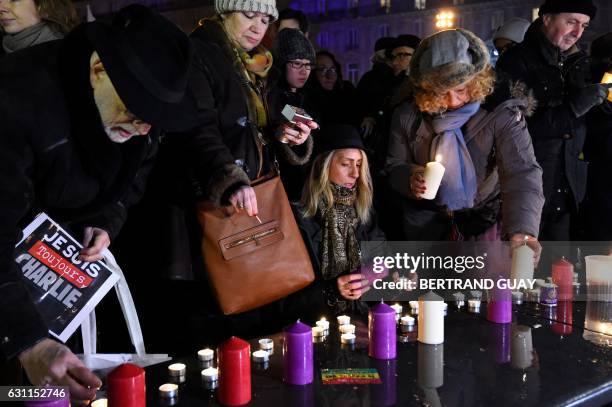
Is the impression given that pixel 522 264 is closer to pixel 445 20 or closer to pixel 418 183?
pixel 418 183

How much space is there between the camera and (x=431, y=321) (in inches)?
70.3

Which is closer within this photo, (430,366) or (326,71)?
(430,366)

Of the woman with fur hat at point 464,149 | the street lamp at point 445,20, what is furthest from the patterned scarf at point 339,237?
the street lamp at point 445,20

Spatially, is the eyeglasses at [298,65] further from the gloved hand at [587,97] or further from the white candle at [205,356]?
the white candle at [205,356]

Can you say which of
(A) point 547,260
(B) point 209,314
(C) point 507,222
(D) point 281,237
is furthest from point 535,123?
(B) point 209,314

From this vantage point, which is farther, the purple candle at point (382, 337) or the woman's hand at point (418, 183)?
the woman's hand at point (418, 183)

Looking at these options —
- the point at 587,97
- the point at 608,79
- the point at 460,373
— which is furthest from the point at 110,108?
the point at 608,79

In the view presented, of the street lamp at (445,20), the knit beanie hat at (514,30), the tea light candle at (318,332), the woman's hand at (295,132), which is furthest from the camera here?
the street lamp at (445,20)

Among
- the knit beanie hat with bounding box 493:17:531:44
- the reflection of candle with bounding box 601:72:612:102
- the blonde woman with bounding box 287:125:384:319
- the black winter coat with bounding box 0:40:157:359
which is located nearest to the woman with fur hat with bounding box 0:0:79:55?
the black winter coat with bounding box 0:40:157:359

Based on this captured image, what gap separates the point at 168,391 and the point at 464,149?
1.74 m

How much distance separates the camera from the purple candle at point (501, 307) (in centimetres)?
199

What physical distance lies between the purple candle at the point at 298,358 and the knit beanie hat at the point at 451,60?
4.67ft

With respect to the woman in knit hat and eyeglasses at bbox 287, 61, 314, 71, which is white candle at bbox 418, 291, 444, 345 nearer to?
the woman in knit hat

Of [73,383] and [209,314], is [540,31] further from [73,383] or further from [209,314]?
[73,383]
